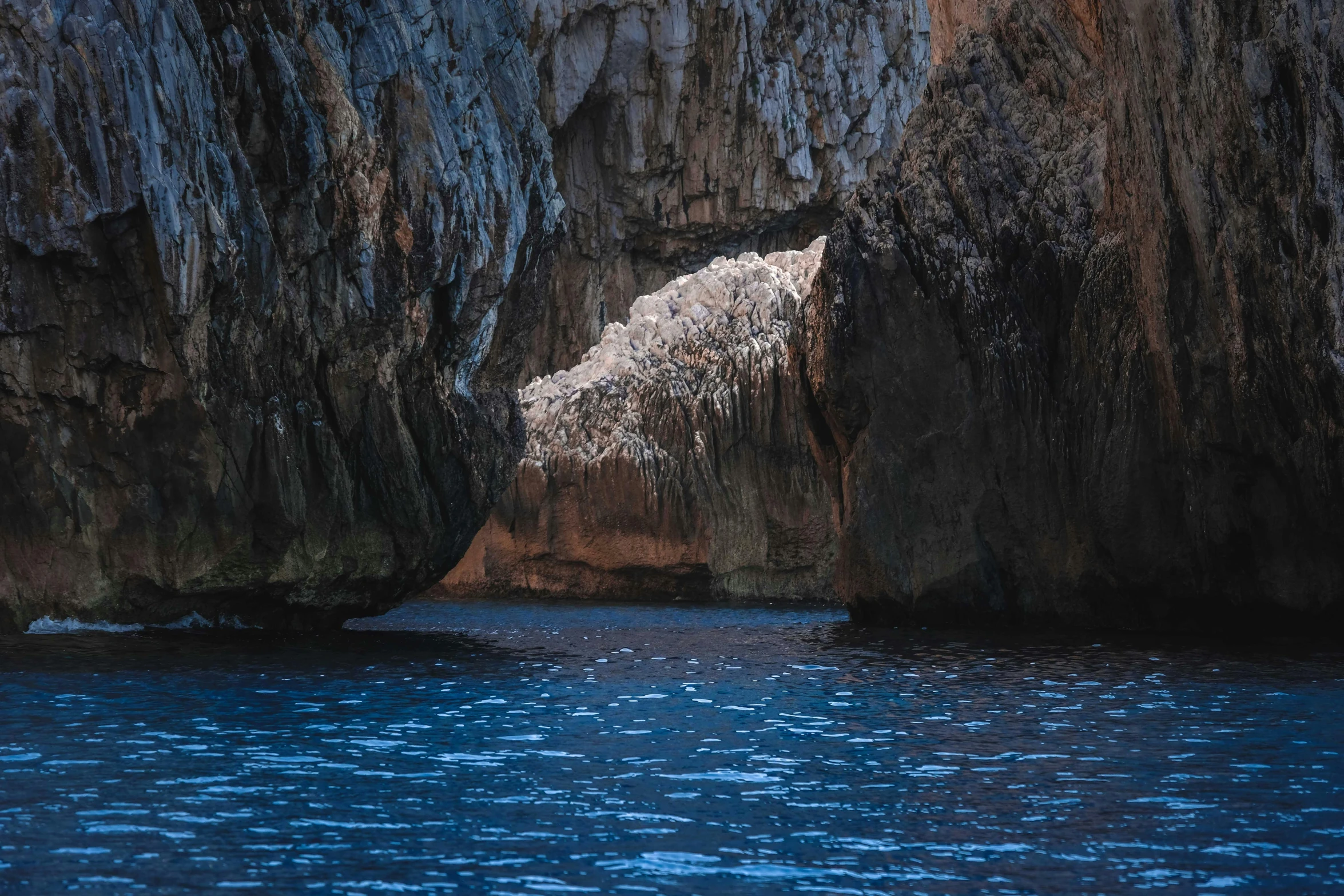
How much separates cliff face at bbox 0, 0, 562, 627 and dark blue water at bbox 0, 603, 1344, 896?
3.44 meters

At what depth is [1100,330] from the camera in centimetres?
2369

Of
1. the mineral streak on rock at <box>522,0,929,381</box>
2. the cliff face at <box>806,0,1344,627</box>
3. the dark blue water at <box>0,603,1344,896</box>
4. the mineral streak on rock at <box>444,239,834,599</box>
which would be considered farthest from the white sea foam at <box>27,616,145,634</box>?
the mineral streak on rock at <box>522,0,929,381</box>

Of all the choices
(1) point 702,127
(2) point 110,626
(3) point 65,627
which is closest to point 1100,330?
(2) point 110,626

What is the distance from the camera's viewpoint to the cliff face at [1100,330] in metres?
17.8

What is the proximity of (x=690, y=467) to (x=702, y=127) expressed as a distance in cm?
2213

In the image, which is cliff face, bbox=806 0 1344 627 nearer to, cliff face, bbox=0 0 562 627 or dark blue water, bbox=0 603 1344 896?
dark blue water, bbox=0 603 1344 896

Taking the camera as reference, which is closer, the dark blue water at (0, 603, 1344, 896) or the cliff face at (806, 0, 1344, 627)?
the dark blue water at (0, 603, 1344, 896)

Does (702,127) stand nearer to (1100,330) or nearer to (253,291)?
(1100,330)

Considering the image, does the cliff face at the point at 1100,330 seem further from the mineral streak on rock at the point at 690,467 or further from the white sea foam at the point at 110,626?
the white sea foam at the point at 110,626

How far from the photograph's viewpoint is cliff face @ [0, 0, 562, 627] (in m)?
20.3

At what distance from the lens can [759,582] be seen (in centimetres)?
3984

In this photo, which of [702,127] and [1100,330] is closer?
[1100,330]

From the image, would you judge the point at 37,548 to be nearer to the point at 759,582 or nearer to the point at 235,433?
the point at 235,433

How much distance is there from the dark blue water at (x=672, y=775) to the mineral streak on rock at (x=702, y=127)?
39.6 m
